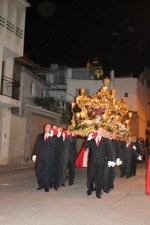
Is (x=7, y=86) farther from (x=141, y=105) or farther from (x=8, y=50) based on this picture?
(x=141, y=105)

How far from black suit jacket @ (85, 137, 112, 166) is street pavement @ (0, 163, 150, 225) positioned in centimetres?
100

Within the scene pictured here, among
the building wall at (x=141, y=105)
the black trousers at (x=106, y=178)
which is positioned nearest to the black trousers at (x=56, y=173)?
the black trousers at (x=106, y=178)

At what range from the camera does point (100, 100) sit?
16.0 metres

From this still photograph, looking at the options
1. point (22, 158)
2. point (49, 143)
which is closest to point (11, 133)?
point (22, 158)

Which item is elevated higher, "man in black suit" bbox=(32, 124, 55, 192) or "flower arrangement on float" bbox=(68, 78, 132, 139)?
"flower arrangement on float" bbox=(68, 78, 132, 139)

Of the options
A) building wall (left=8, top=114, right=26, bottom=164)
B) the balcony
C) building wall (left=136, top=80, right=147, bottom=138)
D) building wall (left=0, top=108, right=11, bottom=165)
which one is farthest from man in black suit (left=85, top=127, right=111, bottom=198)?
building wall (left=136, top=80, right=147, bottom=138)

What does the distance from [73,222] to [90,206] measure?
1.58 meters

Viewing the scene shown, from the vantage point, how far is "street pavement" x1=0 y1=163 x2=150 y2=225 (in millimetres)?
5773

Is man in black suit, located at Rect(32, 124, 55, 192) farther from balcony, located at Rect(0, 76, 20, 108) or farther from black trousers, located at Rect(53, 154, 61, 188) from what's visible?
balcony, located at Rect(0, 76, 20, 108)

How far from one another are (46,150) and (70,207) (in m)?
2.77

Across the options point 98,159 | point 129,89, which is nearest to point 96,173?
point 98,159

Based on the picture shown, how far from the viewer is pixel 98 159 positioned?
862 cm

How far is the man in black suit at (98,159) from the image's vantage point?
8.52 m

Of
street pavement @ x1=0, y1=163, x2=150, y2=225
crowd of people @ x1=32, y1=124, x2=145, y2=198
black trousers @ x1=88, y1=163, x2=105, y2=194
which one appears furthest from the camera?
crowd of people @ x1=32, y1=124, x2=145, y2=198
